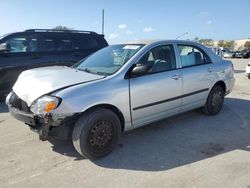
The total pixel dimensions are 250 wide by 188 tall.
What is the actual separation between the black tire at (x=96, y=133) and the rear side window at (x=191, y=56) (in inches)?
74.4

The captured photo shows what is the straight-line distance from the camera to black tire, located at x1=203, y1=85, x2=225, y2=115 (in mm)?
5426

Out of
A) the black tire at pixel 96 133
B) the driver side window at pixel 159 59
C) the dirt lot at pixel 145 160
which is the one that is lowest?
the dirt lot at pixel 145 160

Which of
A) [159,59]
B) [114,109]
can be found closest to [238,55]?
[159,59]

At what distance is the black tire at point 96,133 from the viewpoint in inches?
133

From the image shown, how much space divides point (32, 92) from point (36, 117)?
39 centimetres

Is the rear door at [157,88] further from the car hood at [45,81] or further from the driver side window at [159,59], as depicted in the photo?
the car hood at [45,81]

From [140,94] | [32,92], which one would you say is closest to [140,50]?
[140,94]

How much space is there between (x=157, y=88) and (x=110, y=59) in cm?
92

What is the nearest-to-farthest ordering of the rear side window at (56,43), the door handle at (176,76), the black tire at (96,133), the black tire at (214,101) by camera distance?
1. the black tire at (96,133)
2. the door handle at (176,76)
3. the black tire at (214,101)
4. the rear side window at (56,43)

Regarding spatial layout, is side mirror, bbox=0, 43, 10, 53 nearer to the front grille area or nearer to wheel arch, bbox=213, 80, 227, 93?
the front grille area

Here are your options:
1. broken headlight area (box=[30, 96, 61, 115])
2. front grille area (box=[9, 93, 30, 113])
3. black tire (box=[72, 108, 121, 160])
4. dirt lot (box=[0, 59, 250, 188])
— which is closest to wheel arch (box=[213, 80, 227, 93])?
dirt lot (box=[0, 59, 250, 188])

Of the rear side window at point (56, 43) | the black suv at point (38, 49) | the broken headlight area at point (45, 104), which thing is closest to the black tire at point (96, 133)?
the broken headlight area at point (45, 104)

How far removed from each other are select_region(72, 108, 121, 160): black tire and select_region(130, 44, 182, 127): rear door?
42 cm

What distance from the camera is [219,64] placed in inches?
217
